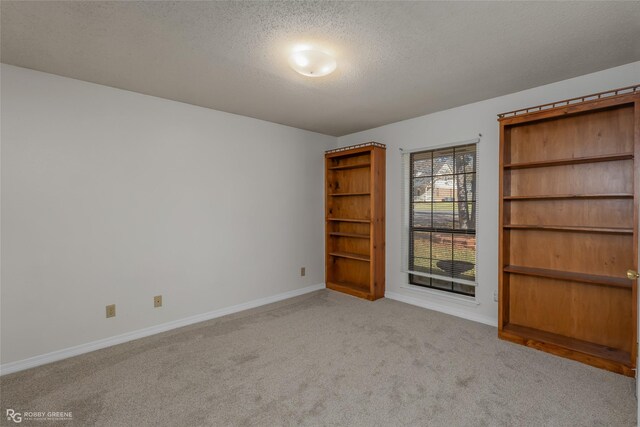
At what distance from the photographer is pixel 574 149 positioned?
2729 mm

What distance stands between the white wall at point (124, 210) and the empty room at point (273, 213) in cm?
2

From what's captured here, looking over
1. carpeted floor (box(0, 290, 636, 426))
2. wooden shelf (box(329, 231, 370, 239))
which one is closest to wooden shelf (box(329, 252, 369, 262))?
wooden shelf (box(329, 231, 370, 239))

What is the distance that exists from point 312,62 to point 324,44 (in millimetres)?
146

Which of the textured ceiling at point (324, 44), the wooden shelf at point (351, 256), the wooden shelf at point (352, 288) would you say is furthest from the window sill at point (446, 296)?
the textured ceiling at point (324, 44)

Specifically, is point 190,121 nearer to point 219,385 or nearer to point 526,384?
point 219,385

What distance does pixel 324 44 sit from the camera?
2.16 meters

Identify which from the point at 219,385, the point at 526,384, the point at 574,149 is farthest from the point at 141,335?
the point at 574,149

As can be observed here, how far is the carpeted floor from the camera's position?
1911 mm

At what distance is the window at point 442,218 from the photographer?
11.7 feet

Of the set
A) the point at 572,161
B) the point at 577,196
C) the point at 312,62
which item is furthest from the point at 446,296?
the point at 312,62

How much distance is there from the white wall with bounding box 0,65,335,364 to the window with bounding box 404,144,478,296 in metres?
1.77

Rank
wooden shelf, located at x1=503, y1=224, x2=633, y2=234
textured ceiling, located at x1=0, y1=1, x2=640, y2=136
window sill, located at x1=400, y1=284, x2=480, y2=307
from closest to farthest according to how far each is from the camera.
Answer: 1. textured ceiling, located at x1=0, y1=1, x2=640, y2=136
2. wooden shelf, located at x1=503, y1=224, x2=633, y2=234
3. window sill, located at x1=400, y1=284, x2=480, y2=307

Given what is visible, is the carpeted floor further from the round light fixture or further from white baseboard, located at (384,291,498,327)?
the round light fixture

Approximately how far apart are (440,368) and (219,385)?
5.59ft
